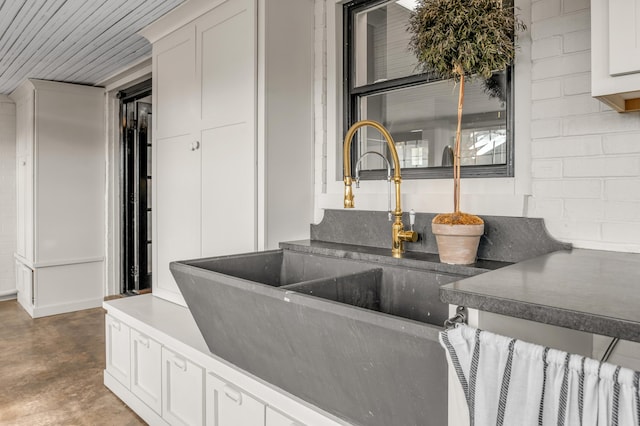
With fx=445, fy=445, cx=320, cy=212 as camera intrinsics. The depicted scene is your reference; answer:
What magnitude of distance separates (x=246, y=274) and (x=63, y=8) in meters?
2.09

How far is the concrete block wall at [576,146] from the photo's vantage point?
1.46 metres

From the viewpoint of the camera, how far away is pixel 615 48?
1155mm

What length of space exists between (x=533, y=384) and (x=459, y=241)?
836 mm

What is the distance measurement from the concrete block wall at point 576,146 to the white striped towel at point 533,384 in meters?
0.88

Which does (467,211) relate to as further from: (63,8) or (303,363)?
(63,8)

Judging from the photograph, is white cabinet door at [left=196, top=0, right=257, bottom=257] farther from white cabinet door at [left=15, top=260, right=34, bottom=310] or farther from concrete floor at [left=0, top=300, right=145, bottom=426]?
white cabinet door at [left=15, top=260, right=34, bottom=310]

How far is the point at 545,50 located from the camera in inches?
64.6

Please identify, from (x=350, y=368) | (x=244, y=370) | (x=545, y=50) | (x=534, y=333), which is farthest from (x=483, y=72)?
(x=244, y=370)

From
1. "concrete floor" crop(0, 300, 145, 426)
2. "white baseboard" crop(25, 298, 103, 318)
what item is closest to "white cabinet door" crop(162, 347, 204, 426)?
"concrete floor" crop(0, 300, 145, 426)

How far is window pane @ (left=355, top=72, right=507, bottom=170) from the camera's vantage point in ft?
6.20

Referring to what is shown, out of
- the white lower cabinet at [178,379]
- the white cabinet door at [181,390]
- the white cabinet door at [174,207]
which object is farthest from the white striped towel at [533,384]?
the white cabinet door at [174,207]

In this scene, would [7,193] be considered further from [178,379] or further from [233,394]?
[233,394]

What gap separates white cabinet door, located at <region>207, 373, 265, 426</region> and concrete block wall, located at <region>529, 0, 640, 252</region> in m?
1.28

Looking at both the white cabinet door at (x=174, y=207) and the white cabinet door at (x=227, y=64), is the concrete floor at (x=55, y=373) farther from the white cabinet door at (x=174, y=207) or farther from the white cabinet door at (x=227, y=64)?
the white cabinet door at (x=227, y=64)
